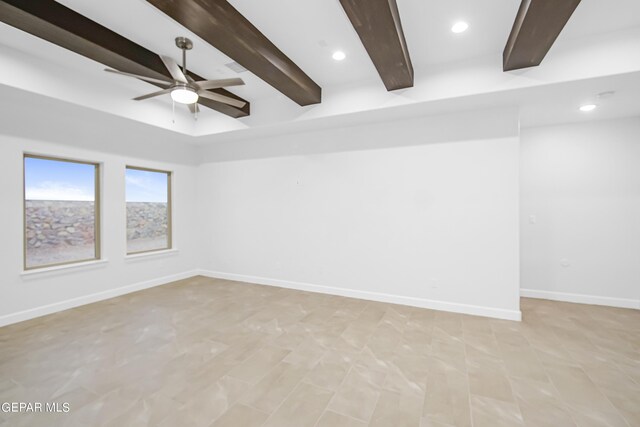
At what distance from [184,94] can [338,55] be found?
1742 mm

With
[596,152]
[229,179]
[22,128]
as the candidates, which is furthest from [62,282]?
[596,152]

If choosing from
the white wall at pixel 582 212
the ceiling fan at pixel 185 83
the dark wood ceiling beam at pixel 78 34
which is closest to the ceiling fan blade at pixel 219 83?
the ceiling fan at pixel 185 83

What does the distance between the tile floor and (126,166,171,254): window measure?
1460 mm

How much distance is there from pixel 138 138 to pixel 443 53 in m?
4.86

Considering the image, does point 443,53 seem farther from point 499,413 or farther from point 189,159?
point 189,159

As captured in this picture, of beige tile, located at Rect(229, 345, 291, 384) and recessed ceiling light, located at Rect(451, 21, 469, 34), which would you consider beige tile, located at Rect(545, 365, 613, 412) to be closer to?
beige tile, located at Rect(229, 345, 291, 384)

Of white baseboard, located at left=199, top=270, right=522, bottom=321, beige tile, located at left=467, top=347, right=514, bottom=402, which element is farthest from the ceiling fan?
beige tile, located at left=467, top=347, right=514, bottom=402

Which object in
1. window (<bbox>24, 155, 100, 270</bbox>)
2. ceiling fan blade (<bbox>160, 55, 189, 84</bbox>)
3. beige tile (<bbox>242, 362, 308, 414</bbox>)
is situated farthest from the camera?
window (<bbox>24, 155, 100, 270</bbox>)

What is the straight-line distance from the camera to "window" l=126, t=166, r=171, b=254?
499 cm

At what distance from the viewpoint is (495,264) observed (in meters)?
3.68

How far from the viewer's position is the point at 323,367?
2533 mm

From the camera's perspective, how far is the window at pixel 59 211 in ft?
12.5

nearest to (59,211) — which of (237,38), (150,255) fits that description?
(150,255)

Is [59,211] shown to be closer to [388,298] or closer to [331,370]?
[331,370]
